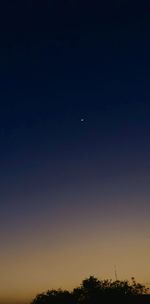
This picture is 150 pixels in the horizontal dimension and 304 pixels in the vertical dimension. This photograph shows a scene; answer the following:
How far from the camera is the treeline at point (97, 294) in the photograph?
85.1m

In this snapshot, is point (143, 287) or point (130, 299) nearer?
point (130, 299)

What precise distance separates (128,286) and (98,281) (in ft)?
61.4

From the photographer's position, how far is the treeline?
85.1 metres

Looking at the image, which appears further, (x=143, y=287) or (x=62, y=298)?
(x=62, y=298)

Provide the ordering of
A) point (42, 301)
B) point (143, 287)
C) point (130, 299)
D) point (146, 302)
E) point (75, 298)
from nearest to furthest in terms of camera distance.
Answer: point (146, 302)
point (130, 299)
point (143, 287)
point (75, 298)
point (42, 301)

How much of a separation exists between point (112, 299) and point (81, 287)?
31494 millimetres

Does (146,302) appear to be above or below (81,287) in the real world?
below

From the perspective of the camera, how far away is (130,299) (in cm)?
8344

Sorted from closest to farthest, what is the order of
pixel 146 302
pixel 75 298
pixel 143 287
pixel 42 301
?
pixel 146 302 → pixel 143 287 → pixel 75 298 → pixel 42 301

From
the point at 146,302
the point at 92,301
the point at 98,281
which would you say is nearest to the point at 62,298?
the point at 98,281

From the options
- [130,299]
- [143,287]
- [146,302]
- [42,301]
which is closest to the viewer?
[146,302]

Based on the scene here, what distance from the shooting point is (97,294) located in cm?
8988

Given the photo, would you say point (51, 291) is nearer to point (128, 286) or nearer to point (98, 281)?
point (98, 281)

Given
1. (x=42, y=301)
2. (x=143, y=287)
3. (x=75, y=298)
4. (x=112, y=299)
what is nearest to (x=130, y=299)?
(x=112, y=299)
